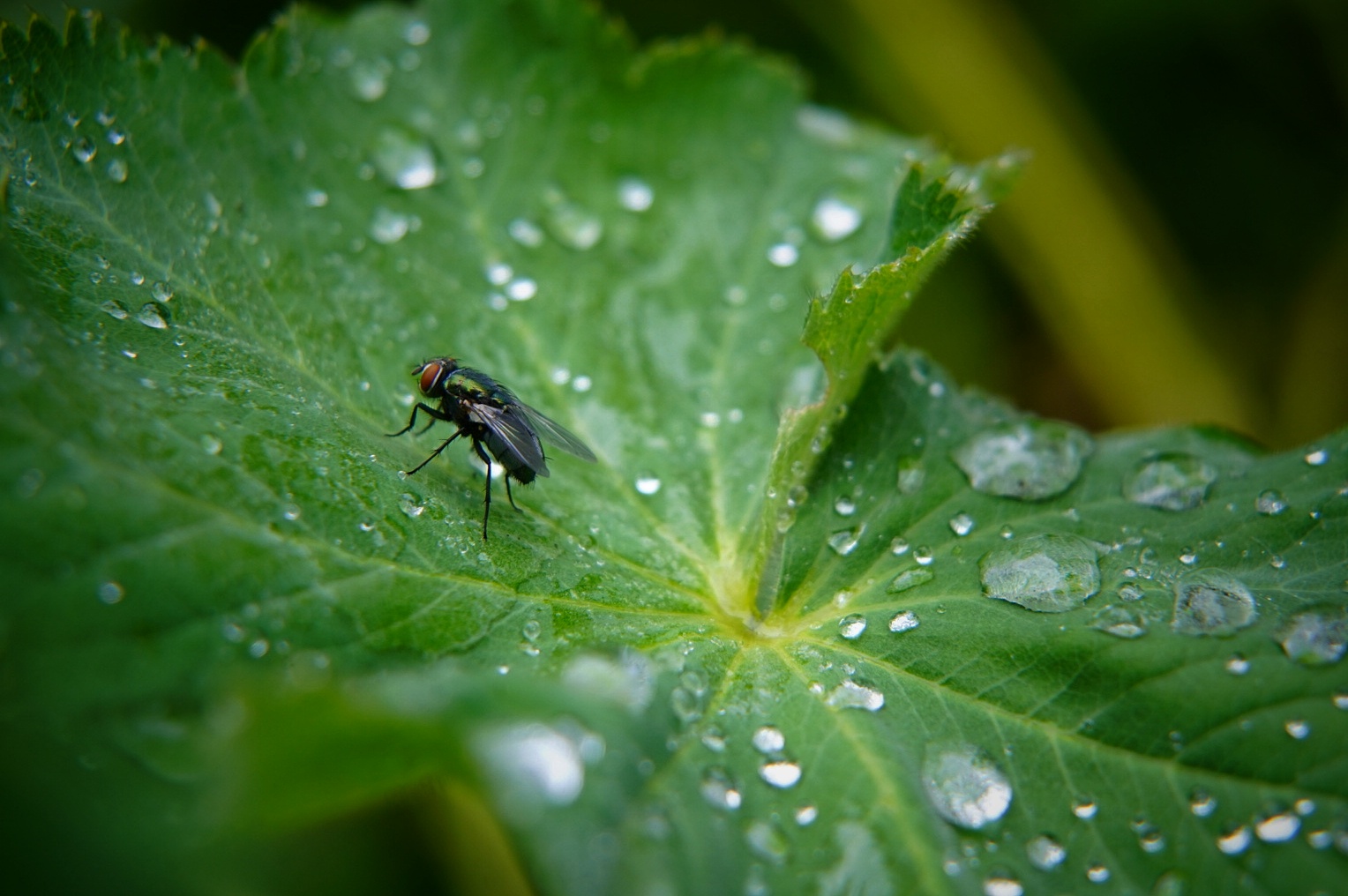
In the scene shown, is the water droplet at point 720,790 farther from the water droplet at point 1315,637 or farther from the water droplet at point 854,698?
the water droplet at point 1315,637

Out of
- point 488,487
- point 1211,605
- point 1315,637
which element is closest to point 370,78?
point 488,487

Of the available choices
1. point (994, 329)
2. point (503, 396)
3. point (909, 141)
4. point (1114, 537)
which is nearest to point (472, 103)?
point (503, 396)

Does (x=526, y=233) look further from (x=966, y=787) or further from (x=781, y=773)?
(x=966, y=787)

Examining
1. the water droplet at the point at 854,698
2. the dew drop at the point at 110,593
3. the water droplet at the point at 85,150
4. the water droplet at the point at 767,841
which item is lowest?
the dew drop at the point at 110,593

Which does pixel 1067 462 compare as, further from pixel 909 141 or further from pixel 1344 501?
pixel 909 141

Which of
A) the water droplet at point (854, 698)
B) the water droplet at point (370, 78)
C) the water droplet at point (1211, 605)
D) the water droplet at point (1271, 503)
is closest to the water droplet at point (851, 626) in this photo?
the water droplet at point (854, 698)

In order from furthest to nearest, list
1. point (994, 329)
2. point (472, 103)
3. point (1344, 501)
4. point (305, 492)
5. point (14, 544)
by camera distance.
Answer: point (994, 329) → point (472, 103) → point (1344, 501) → point (305, 492) → point (14, 544)
